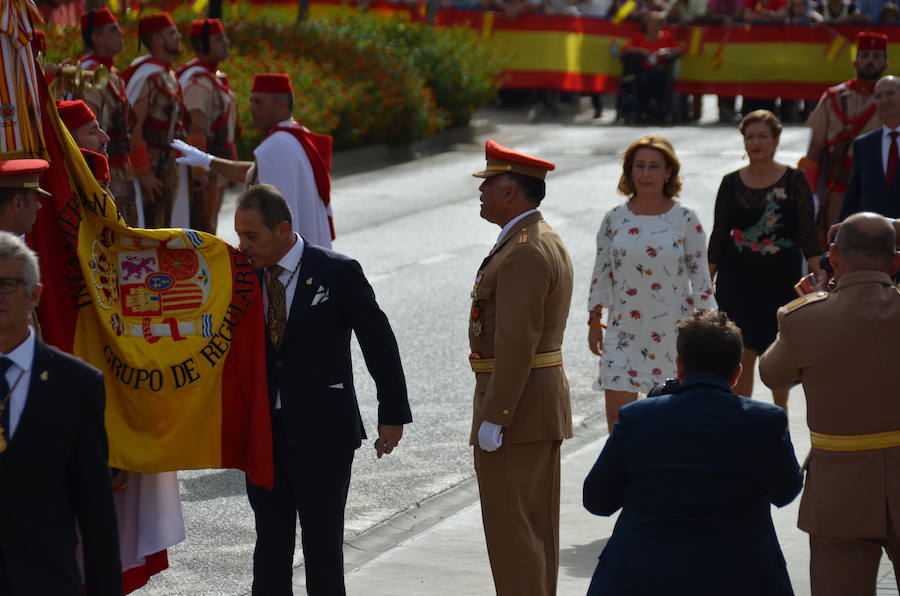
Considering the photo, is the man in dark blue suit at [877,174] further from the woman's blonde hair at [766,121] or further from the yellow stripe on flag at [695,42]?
the yellow stripe on flag at [695,42]

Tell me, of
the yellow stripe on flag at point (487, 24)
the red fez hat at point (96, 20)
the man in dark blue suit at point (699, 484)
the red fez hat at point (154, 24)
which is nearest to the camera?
the man in dark blue suit at point (699, 484)

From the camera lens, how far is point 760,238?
31.5ft

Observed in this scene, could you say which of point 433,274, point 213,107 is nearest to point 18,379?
point 213,107

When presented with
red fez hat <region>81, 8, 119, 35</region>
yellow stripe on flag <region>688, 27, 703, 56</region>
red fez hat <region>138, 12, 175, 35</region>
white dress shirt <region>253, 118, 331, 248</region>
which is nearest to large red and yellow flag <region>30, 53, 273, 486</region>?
white dress shirt <region>253, 118, 331, 248</region>

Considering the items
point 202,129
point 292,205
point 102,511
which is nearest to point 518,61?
point 202,129

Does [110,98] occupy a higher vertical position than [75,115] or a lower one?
lower

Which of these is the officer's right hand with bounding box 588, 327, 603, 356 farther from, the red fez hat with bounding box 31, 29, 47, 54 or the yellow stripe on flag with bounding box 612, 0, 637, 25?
the yellow stripe on flag with bounding box 612, 0, 637, 25

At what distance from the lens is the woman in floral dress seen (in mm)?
8742

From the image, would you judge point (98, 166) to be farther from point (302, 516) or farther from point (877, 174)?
point (877, 174)

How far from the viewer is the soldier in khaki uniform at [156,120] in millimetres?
12547

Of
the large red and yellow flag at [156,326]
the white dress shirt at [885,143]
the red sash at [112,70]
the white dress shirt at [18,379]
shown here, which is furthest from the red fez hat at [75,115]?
the white dress shirt at [885,143]

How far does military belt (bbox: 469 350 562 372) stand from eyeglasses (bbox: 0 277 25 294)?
240 centimetres

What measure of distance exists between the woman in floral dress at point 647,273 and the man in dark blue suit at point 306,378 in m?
2.73

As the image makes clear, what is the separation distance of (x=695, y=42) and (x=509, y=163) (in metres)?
22.0
